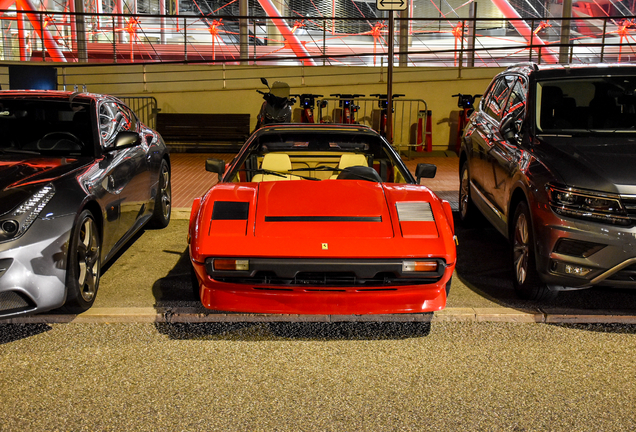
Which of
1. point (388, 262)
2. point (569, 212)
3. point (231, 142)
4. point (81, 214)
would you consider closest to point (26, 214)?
point (81, 214)

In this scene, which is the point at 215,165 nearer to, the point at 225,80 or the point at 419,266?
Answer: the point at 419,266

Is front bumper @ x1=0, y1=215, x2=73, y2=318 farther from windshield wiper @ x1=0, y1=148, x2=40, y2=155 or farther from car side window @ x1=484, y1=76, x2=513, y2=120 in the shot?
car side window @ x1=484, y1=76, x2=513, y2=120

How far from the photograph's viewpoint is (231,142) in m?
15.0

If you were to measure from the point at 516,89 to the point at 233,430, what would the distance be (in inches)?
164

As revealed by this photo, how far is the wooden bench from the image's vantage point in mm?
14938

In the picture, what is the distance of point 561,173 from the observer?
14.0ft

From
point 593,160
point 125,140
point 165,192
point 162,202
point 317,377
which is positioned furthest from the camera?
point 165,192

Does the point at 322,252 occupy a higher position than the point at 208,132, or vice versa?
the point at 322,252

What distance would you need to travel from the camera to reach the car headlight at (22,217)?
12.0 feet

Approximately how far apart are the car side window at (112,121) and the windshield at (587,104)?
355cm

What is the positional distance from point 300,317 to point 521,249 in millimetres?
1754

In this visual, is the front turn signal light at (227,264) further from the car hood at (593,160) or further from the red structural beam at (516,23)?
the red structural beam at (516,23)

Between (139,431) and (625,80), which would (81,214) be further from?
(625,80)

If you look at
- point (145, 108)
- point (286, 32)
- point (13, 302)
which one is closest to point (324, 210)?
point (13, 302)
